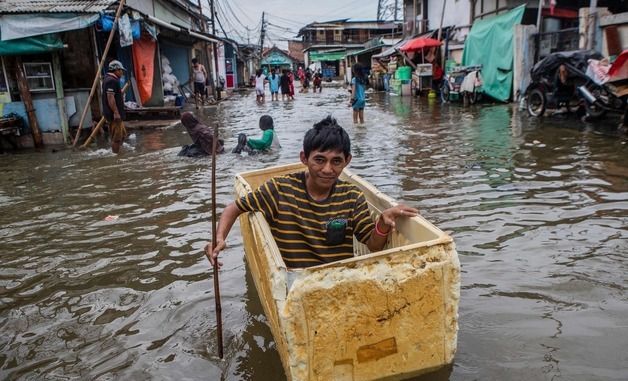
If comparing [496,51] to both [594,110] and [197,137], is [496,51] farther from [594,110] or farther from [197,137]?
[197,137]

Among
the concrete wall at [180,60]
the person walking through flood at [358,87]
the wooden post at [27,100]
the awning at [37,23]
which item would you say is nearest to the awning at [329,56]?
the concrete wall at [180,60]

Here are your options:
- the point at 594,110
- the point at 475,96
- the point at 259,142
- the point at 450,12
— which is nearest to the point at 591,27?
the point at 594,110

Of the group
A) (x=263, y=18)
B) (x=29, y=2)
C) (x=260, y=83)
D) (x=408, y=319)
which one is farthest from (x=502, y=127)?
(x=263, y=18)

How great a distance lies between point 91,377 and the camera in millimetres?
2791

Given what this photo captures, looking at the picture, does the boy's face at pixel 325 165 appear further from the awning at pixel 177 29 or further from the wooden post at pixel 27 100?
the awning at pixel 177 29

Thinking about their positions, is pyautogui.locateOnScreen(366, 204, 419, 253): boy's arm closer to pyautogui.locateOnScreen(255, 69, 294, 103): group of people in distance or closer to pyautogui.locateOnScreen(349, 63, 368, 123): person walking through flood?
pyautogui.locateOnScreen(349, 63, 368, 123): person walking through flood

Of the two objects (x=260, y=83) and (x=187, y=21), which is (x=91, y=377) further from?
(x=187, y=21)

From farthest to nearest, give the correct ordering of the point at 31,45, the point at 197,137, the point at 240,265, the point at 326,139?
the point at 31,45 < the point at 197,137 < the point at 240,265 < the point at 326,139

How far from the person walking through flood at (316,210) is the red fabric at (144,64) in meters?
12.9

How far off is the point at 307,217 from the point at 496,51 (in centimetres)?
1570

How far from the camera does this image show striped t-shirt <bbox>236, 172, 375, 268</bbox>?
2.80m

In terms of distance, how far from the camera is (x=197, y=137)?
9.16 m

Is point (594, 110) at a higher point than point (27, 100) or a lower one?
lower

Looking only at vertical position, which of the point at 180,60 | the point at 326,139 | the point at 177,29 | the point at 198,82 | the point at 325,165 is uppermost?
the point at 177,29
